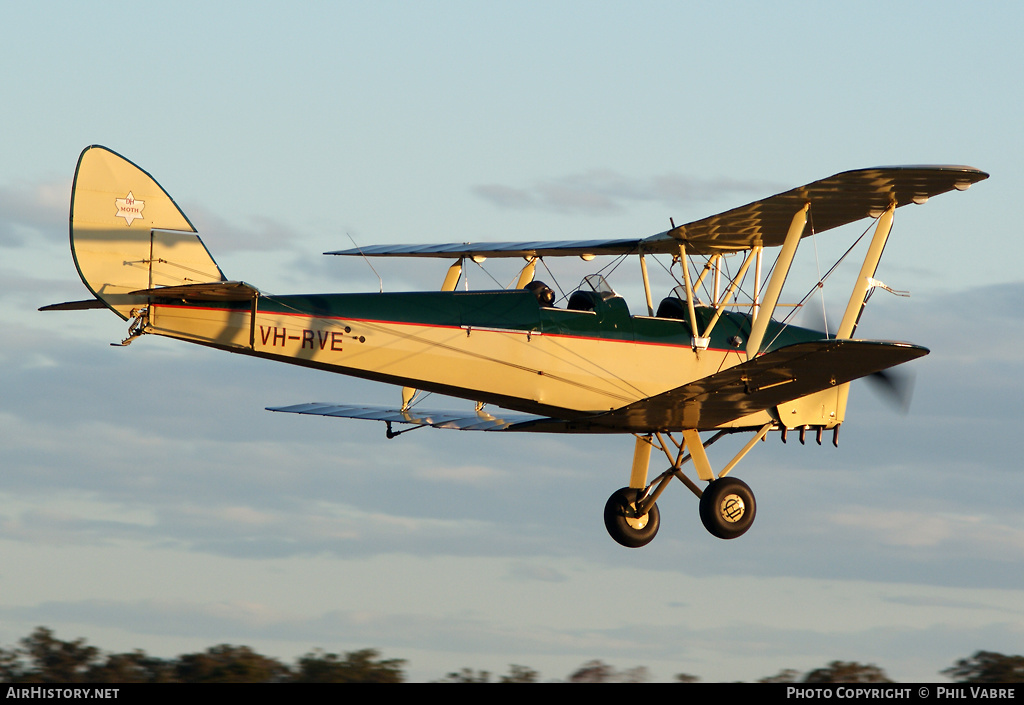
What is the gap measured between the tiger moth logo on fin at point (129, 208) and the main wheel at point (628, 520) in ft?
21.1

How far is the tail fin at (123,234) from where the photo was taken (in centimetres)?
1141

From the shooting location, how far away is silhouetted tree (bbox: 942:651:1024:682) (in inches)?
516

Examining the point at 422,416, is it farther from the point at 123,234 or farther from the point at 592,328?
the point at 123,234

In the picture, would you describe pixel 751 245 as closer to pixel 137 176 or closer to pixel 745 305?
pixel 745 305

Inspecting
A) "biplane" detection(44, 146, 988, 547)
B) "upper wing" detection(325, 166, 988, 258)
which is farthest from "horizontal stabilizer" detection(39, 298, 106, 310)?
"upper wing" detection(325, 166, 988, 258)

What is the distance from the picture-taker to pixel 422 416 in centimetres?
1574

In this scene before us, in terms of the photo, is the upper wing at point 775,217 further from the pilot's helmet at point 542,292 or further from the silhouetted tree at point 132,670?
the silhouetted tree at point 132,670

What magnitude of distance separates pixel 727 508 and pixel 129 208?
6853mm

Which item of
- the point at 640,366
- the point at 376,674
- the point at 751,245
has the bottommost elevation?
the point at 376,674
